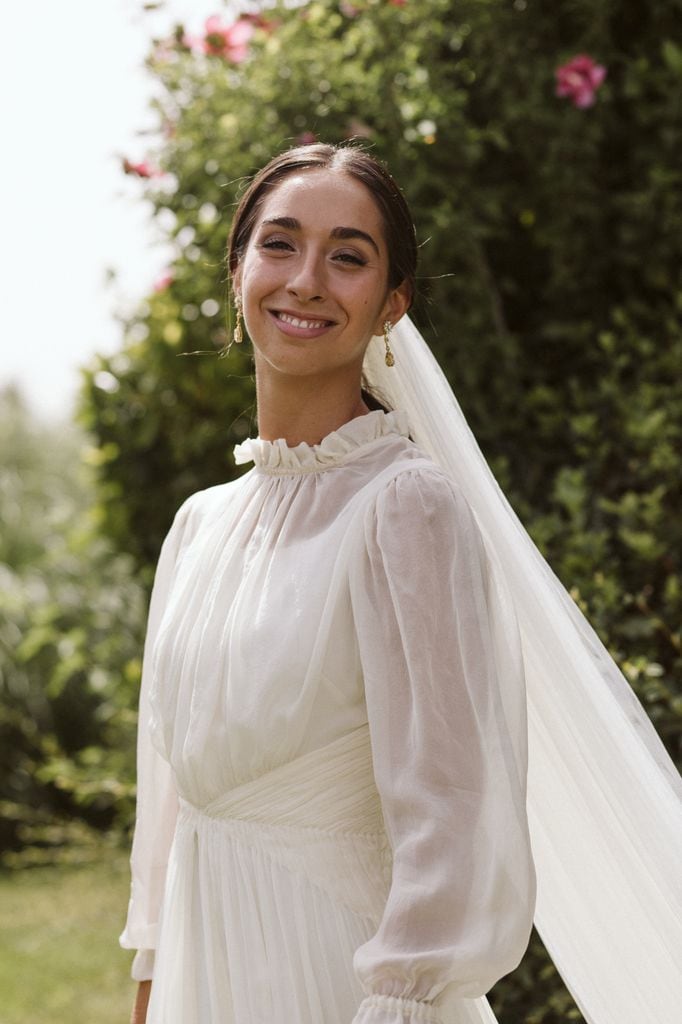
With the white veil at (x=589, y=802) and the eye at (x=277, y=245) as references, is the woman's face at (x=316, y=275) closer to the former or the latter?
the eye at (x=277, y=245)

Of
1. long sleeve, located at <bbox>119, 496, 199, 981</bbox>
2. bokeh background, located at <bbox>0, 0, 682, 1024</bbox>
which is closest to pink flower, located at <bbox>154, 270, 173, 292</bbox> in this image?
bokeh background, located at <bbox>0, 0, 682, 1024</bbox>

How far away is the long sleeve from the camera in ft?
7.19

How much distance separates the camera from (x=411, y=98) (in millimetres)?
4062

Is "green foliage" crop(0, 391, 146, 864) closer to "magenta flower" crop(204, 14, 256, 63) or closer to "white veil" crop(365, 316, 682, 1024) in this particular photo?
"magenta flower" crop(204, 14, 256, 63)

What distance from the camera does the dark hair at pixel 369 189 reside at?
1933 mm

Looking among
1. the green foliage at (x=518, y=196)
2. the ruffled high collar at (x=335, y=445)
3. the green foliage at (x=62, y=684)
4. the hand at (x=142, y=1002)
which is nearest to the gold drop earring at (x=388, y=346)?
the ruffled high collar at (x=335, y=445)

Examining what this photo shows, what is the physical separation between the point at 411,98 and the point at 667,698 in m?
2.05

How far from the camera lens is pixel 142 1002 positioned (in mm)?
2135

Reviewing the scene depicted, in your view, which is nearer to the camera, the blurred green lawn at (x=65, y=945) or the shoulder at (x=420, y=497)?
the shoulder at (x=420, y=497)

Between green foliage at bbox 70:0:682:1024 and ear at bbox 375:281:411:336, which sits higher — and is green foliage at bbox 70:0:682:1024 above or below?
above

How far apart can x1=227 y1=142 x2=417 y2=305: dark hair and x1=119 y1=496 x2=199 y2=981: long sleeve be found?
1.68 feet

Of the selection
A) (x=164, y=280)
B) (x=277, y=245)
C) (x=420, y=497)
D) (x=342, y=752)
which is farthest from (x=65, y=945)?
(x=420, y=497)

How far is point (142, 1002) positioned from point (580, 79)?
3117 mm

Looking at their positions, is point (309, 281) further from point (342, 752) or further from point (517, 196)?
point (517, 196)
